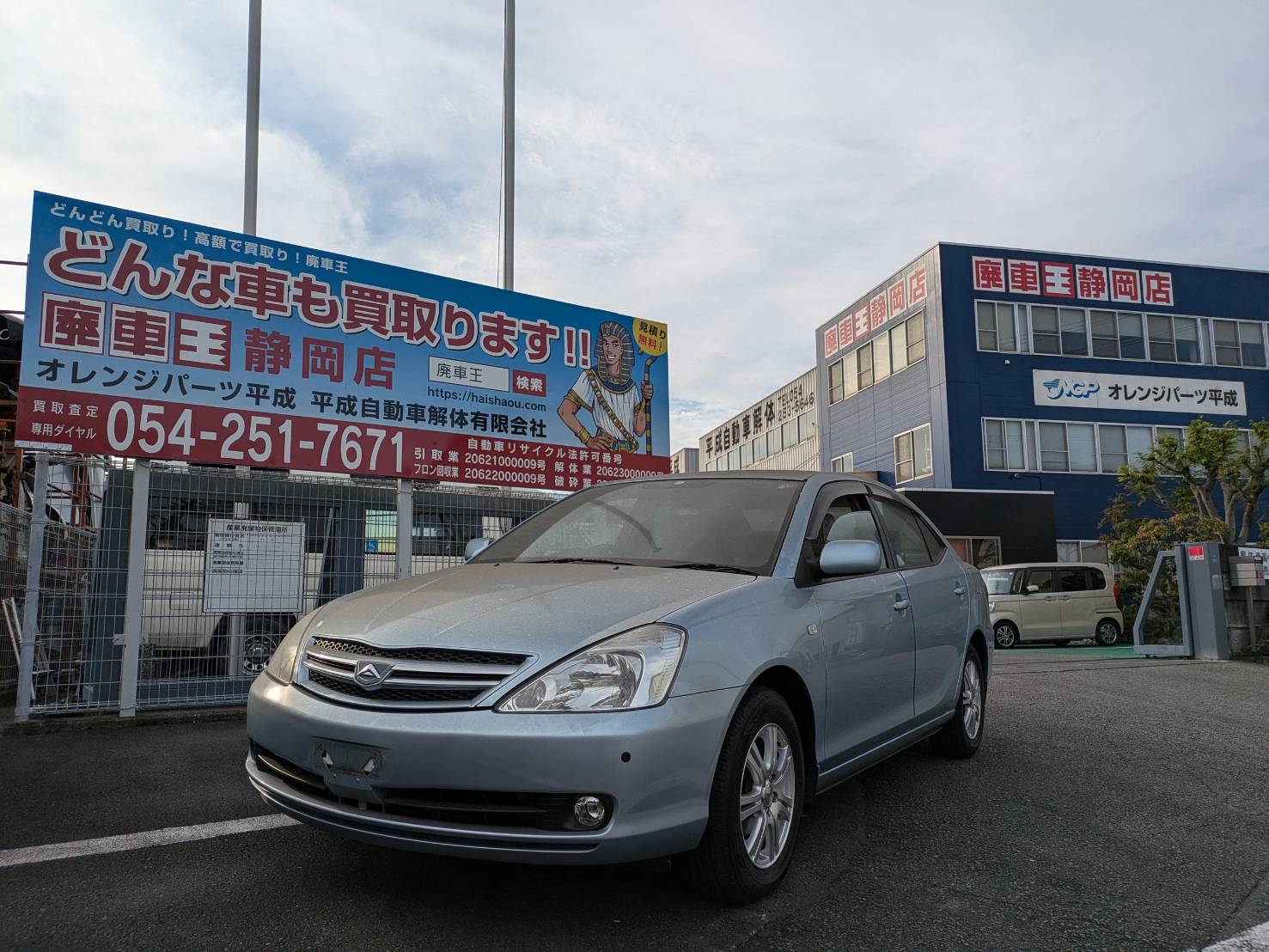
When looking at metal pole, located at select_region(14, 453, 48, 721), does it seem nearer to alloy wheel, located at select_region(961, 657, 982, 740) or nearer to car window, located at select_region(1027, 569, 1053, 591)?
alloy wheel, located at select_region(961, 657, 982, 740)

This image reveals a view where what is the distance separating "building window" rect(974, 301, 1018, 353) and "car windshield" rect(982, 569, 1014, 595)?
11.3 m

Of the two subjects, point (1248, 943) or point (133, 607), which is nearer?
point (1248, 943)

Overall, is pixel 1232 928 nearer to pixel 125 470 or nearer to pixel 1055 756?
pixel 1055 756

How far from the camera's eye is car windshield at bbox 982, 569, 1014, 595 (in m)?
16.5

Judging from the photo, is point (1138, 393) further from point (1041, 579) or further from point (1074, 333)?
point (1041, 579)

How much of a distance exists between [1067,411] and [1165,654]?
16.4 metres

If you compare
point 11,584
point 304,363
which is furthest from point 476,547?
point 11,584

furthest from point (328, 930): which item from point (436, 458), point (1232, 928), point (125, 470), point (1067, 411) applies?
point (1067, 411)

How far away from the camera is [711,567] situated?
3.33 m

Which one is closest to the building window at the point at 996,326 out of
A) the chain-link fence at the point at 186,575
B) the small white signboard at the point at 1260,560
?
the small white signboard at the point at 1260,560

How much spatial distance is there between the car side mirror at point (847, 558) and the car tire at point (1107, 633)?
50.7 feet

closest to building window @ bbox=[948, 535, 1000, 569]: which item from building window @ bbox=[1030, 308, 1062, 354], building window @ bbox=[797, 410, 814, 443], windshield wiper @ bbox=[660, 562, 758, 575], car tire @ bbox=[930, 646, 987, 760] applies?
building window @ bbox=[1030, 308, 1062, 354]

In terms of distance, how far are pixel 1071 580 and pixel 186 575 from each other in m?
15.3

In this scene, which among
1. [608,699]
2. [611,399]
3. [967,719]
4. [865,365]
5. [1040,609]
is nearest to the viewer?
[608,699]
